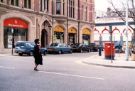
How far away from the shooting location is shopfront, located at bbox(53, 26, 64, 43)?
2151 inches

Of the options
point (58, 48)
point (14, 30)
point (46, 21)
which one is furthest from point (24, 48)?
point (46, 21)

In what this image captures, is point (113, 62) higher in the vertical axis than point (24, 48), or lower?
lower

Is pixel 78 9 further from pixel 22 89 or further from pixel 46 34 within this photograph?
pixel 22 89

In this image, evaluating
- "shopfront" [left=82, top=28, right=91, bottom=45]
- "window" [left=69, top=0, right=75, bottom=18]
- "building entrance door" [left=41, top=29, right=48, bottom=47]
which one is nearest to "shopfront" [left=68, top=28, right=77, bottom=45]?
"window" [left=69, top=0, right=75, bottom=18]

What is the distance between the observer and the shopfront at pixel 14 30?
43375 millimetres

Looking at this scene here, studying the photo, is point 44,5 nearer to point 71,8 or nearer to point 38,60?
point 71,8

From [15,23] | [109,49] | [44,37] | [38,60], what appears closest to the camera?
[38,60]

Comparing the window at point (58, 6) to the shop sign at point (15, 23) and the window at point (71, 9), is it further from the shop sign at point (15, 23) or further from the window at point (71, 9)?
the shop sign at point (15, 23)

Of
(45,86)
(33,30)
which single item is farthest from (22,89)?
(33,30)

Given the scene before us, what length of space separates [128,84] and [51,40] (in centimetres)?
3921

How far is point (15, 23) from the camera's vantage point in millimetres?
44812

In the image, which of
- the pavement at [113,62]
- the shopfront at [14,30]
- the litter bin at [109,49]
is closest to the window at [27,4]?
the shopfront at [14,30]

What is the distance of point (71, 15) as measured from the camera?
59875mm

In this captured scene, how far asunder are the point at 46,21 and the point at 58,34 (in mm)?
5007
